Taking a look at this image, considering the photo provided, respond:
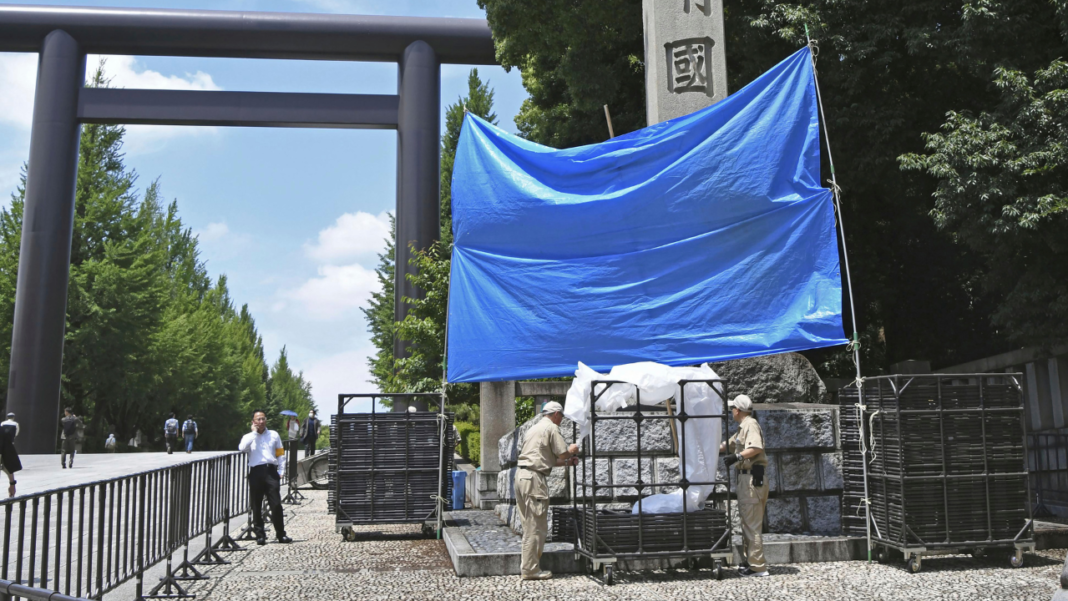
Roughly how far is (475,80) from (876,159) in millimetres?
22482

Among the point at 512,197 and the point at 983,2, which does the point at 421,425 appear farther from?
the point at 983,2

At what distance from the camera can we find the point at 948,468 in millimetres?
8281

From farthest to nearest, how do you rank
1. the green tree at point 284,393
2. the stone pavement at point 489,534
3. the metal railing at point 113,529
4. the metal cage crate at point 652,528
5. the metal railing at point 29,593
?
1. the green tree at point 284,393
2. the stone pavement at point 489,534
3. the metal cage crate at point 652,528
4. the metal railing at point 113,529
5. the metal railing at point 29,593

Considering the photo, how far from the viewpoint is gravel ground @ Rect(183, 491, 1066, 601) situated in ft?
23.9

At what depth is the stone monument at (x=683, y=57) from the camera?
11820 millimetres

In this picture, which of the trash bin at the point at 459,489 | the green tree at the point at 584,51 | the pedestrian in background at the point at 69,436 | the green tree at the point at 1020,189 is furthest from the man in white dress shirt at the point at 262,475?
the pedestrian in background at the point at 69,436

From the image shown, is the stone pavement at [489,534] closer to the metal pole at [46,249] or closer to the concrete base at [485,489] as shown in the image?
the concrete base at [485,489]

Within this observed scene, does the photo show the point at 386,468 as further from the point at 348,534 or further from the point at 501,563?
the point at 501,563

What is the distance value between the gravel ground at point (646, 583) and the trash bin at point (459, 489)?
196 inches

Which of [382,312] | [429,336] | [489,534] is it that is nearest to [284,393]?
[382,312]

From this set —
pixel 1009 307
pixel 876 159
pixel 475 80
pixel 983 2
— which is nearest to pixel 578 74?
pixel 876 159

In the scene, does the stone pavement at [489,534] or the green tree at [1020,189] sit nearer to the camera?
the stone pavement at [489,534]

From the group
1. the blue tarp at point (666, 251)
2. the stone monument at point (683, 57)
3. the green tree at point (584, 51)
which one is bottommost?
the blue tarp at point (666, 251)

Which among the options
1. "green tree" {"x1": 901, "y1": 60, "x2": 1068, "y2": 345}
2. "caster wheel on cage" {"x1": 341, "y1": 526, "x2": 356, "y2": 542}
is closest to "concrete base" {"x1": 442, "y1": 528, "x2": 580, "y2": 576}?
"caster wheel on cage" {"x1": 341, "y1": 526, "x2": 356, "y2": 542}
